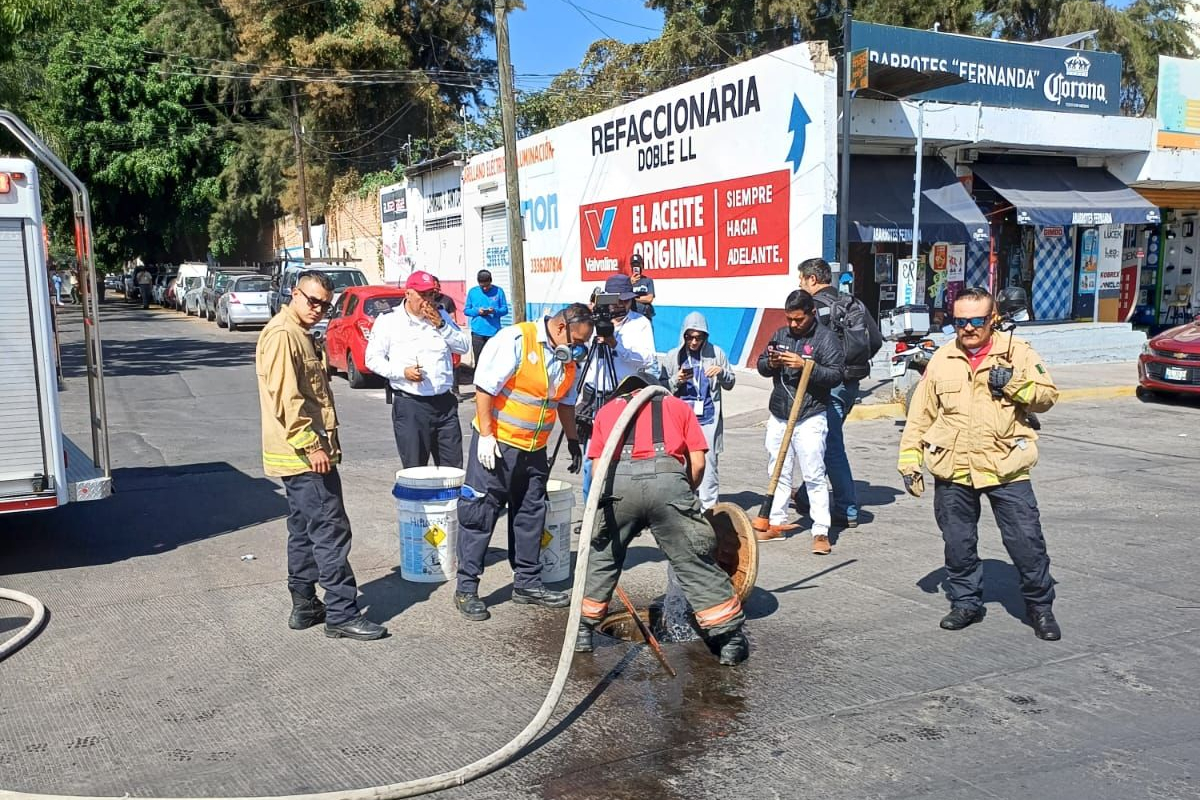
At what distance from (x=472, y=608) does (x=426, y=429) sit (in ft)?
5.50

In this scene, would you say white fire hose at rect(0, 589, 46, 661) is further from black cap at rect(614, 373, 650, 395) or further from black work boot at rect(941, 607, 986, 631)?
black work boot at rect(941, 607, 986, 631)

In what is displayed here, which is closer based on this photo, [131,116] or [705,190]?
[705,190]

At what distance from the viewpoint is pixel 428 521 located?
6527 mm

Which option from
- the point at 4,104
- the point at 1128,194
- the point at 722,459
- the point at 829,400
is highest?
the point at 4,104

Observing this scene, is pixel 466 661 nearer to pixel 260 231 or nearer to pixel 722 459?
pixel 722 459

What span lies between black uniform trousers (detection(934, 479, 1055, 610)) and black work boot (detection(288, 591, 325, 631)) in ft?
11.4

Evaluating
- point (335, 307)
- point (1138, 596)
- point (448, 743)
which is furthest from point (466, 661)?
point (335, 307)

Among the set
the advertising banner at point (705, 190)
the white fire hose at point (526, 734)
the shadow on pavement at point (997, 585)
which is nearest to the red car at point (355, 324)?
the advertising banner at point (705, 190)

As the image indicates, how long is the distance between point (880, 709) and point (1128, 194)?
61.9ft

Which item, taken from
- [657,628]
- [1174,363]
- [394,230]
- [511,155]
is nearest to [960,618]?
[657,628]

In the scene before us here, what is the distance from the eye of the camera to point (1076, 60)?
19453 millimetres

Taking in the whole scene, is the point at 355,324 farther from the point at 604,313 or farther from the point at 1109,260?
the point at 1109,260

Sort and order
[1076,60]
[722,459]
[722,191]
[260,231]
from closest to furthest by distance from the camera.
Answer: [722,459] < [722,191] < [1076,60] < [260,231]

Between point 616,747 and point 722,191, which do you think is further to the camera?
point 722,191
